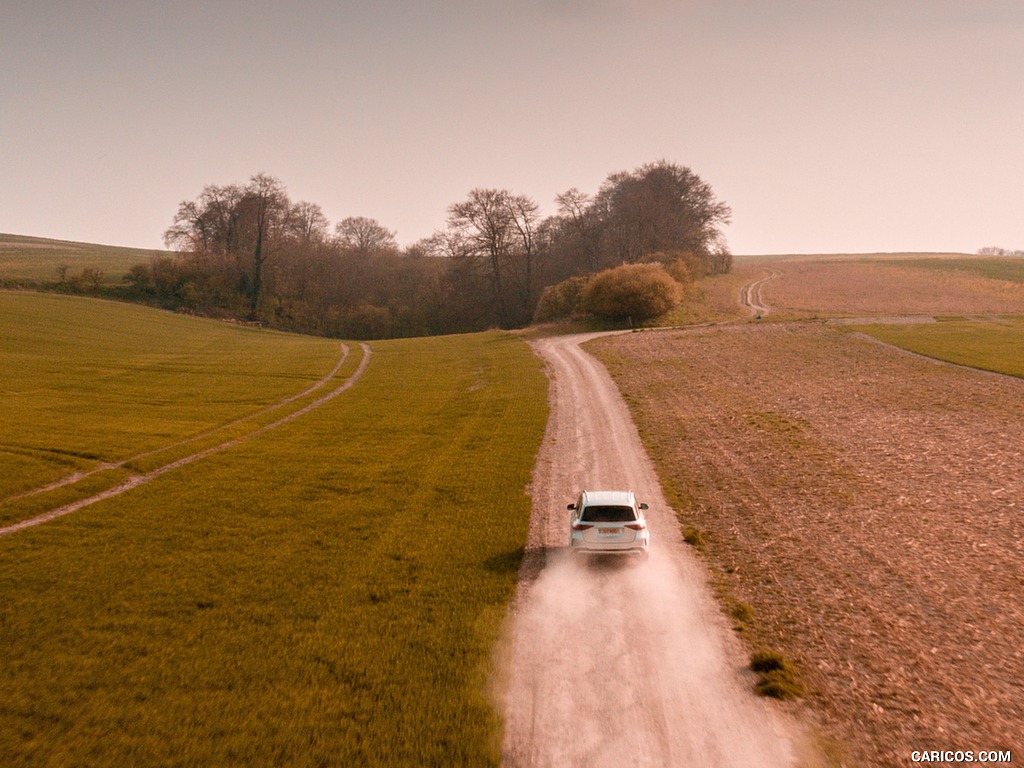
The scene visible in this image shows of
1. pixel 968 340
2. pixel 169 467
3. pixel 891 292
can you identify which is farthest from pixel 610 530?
pixel 891 292

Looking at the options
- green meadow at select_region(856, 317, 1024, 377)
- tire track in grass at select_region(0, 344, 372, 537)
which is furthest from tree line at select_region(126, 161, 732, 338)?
tire track in grass at select_region(0, 344, 372, 537)

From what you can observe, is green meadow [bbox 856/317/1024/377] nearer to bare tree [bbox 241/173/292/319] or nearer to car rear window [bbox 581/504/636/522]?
car rear window [bbox 581/504/636/522]

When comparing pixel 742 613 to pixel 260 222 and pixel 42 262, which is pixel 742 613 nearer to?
pixel 260 222

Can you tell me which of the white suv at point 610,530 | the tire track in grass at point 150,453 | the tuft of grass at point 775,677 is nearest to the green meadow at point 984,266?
the tire track in grass at point 150,453

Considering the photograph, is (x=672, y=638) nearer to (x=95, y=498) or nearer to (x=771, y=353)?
(x=95, y=498)

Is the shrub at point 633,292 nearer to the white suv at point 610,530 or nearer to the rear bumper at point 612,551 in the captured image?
the white suv at point 610,530
